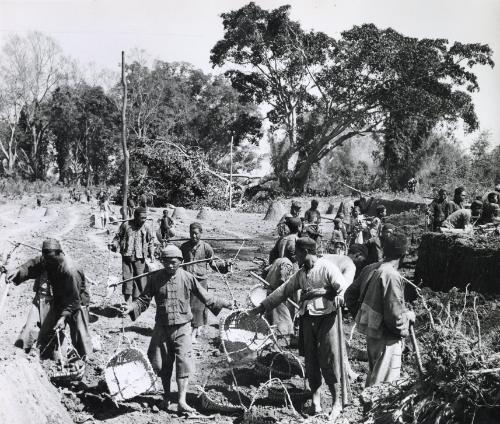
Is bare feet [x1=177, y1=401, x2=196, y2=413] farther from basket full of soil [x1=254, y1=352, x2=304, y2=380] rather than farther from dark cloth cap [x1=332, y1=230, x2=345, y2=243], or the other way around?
dark cloth cap [x1=332, y1=230, x2=345, y2=243]

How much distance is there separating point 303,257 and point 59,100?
144 feet

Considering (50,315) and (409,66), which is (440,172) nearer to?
(409,66)

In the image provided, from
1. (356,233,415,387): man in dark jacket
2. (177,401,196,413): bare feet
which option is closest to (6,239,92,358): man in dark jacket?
(177,401,196,413): bare feet

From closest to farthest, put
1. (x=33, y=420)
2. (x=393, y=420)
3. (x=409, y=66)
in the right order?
(x=393, y=420) → (x=33, y=420) → (x=409, y=66)

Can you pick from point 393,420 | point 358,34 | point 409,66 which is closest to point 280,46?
point 358,34

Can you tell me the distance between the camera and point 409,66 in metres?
26.7

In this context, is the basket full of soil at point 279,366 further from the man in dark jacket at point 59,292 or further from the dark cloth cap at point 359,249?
the dark cloth cap at point 359,249

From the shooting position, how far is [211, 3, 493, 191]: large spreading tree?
26.8 m

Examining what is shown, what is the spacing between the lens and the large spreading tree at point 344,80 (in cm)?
2675

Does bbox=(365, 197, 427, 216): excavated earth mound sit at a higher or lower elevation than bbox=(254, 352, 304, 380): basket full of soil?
higher

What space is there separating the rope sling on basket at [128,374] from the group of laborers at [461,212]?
20.7 ft

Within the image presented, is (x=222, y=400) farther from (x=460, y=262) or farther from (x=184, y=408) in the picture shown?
(x=460, y=262)

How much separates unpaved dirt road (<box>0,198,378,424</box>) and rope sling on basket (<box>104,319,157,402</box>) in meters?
0.15

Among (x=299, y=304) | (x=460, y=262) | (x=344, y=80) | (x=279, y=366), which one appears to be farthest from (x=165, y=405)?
(x=344, y=80)
